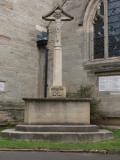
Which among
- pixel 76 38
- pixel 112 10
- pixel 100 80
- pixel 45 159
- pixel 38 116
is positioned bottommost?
pixel 45 159

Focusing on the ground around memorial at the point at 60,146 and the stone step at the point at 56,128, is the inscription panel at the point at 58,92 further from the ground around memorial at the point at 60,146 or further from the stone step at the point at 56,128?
the ground around memorial at the point at 60,146

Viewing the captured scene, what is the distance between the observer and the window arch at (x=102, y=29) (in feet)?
57.8

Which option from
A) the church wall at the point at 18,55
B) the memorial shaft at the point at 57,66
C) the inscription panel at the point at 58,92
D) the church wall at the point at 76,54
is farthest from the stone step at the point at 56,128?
the church wall at the point at 18,55

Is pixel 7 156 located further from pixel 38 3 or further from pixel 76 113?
pixel 38 3

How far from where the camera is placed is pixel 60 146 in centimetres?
1012

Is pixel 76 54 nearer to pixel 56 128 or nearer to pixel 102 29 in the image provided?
pixel 102 29

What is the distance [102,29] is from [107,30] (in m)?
0.40

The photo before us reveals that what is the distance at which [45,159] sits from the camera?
8406 mm

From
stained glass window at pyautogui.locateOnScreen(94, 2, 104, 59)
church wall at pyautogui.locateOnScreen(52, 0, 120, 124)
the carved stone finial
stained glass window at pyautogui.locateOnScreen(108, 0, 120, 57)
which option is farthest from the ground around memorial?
stained glass window at pyautogui.locateOnScreen(94, 2, 104, 59)

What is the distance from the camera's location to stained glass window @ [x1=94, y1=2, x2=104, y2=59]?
59.6ft

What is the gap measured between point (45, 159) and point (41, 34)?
1234 cm

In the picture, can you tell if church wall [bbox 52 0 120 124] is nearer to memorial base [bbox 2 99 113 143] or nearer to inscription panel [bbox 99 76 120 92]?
inscription panel [bbox 99 76 120 92]

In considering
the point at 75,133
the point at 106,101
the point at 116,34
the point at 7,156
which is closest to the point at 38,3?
the point at 116,34

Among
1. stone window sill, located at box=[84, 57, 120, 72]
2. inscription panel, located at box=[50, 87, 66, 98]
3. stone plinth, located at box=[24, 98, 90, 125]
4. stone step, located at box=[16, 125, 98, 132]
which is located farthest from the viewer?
stone window sill, located at box=[84, 57, 120, 72]
